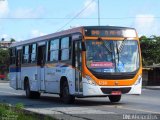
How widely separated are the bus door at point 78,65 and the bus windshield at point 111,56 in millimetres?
388

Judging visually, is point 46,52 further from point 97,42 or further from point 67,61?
point 97,42

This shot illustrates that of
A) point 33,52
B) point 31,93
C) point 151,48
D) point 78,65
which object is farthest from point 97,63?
point 151,48

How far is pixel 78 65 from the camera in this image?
18.2 meters

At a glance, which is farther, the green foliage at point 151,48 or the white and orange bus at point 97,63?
the green foliage at point 151,48

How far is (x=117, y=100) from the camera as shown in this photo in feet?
66.2

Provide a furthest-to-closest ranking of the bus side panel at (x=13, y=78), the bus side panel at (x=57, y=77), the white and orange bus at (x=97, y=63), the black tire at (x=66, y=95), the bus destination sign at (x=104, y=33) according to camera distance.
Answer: the bus side panel at (x=13, y=78) < the black tire at (x=66, y=95) < the bus side panel at (x=57, y=77) < the bus destination sign at (x=104, y=33) < the white and orange bus at (x=97, y=63)

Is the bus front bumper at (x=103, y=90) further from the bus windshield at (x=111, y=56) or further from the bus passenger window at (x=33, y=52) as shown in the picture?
the bus passenger window at (x=33, y=52)

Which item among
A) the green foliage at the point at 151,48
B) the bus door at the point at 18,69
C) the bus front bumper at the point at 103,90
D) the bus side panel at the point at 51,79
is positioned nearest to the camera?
the bus front bumper at the point at 103,90

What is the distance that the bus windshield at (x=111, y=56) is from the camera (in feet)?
58.6

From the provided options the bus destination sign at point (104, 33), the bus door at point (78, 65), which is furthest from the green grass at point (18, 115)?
the bus destination sign at point (104, 33)

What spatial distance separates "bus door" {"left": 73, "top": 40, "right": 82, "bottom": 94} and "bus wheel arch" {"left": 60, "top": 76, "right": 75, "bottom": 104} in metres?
1.04

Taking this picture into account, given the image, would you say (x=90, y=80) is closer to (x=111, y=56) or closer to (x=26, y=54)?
(x=111, y=56)

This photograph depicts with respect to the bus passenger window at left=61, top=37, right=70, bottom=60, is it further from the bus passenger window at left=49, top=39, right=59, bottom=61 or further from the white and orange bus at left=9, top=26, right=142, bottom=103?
the bus passenger window at left=49, top=39, right=59, bottom=61

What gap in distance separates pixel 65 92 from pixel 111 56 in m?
2.70
